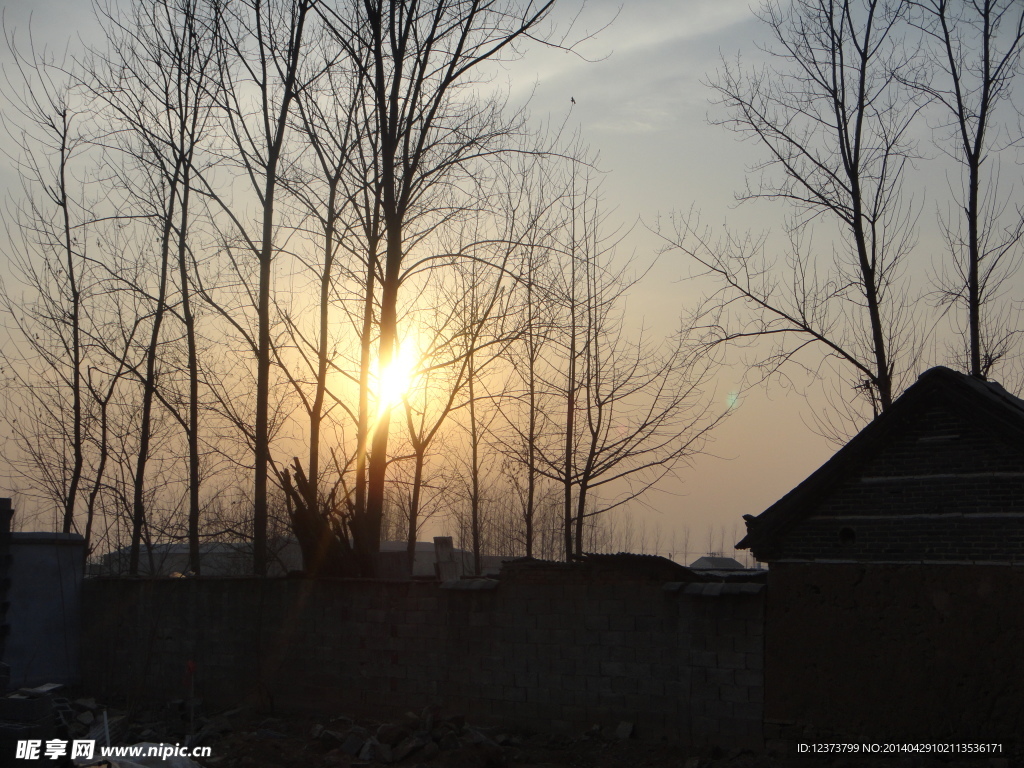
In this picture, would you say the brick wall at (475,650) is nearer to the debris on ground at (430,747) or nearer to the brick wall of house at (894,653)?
the debris on ground at (430,747)

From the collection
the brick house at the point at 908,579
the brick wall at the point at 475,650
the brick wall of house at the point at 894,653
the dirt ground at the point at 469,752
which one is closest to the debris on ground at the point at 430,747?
the dirt ground at the point at 469,752

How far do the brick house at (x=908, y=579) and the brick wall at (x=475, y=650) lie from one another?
0.56 metres

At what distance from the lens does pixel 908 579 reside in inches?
381

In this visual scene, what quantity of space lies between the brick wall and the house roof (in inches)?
34.9

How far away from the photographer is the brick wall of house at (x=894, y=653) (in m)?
9.11

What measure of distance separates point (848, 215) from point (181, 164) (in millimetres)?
13754

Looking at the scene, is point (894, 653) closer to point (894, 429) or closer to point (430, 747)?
point (894, 429)

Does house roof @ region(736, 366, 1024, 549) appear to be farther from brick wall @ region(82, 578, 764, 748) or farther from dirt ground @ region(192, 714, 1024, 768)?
dirt ground @ region(192, 714, 1024, 768)

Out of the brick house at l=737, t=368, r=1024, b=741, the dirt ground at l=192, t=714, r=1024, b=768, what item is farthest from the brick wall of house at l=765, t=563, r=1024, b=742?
the dirt ground at l=192, t=714, r=1024, b=768

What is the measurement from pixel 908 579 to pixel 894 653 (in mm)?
770

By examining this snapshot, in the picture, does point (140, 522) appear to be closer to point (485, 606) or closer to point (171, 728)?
point (171, 728)

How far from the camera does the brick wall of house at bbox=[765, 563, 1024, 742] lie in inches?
359

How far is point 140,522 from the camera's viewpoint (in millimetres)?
23188

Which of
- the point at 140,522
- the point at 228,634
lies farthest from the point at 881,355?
the point at 140,522
